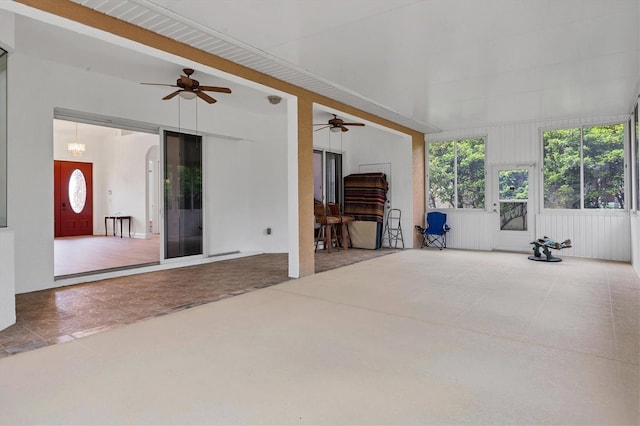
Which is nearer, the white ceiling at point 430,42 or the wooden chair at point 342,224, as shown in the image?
the white ceiling at point 430,42

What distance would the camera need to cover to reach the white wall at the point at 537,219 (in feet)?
23.4

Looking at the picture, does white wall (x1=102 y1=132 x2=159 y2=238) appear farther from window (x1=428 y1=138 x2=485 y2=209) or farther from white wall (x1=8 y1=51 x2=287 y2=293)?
window (x1=428 y1=138 x2=485 y2=209)

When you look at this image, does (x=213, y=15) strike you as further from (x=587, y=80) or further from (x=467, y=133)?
(x=467, y=133)

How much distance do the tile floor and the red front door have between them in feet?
25.5

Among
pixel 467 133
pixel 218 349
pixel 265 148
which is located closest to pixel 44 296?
pixel 218 349

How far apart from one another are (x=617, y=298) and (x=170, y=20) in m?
5.61

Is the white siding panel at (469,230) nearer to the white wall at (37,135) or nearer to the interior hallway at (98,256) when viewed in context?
the interior hallway at (98,256)

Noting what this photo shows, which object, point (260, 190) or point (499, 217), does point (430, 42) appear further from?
point (499, 217)

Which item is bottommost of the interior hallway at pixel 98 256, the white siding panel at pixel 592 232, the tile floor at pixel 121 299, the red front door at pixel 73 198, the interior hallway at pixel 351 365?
the interior hallway at pixel 351 365

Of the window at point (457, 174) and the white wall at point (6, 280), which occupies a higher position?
the window at point (457, 174)

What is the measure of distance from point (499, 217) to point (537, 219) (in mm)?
748

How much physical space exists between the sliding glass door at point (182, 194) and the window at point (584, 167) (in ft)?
23.1

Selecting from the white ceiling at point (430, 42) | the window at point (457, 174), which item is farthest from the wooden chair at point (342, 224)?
the white ceiling at point (430, 42)

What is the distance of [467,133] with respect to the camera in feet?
28.7
